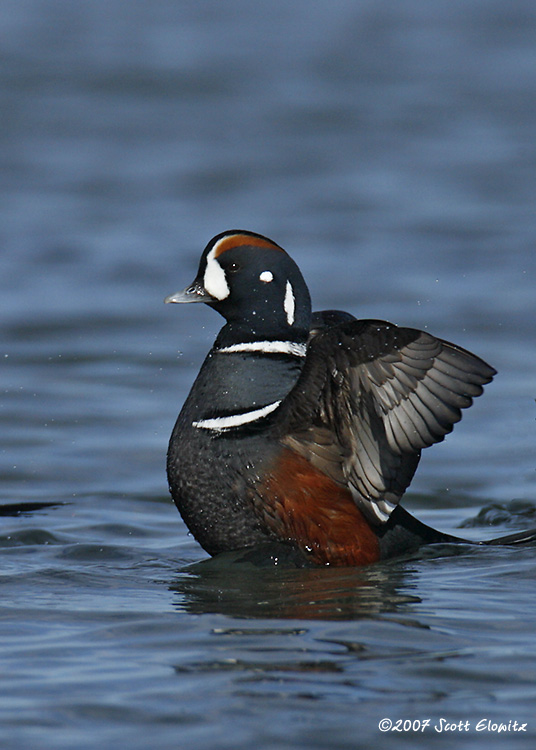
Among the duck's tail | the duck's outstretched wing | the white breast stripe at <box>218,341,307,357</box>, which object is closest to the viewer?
the duck's outstretched wing

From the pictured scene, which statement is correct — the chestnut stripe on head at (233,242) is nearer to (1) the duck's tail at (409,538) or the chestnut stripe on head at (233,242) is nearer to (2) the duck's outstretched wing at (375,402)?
(2) the duck's outstretched wing at (375,402)

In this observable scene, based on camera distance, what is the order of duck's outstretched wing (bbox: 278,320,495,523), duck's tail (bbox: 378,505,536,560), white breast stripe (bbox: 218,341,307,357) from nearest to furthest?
1. duck's outstretched wing (bbox: 278,320,495,523)
2. white breast stripe (bbox: 218,341,307,357)
3. duck's tail (bbox: 378,505,536,560)

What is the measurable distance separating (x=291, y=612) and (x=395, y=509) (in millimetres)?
1451

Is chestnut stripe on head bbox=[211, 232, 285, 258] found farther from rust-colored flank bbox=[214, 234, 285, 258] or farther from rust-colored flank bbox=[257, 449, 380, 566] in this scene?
rust-colored flank bbox=[257, 449, 380, 566]

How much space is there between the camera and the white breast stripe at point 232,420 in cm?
589

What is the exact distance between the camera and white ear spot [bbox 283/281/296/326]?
6129mm

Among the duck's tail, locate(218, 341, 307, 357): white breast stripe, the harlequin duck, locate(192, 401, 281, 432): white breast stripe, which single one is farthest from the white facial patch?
the duck's tail

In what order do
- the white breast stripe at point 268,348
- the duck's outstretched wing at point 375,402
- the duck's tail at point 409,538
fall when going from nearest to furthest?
1. the duck's outstretched wing at point 375,402
2. the white breast stripe at point 268,348
3. the duck's tail at point 409,538

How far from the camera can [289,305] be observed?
241 inches

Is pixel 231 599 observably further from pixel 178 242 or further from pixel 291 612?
pixel 178 242

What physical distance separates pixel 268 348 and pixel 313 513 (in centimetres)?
79

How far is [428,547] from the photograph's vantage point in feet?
20.8

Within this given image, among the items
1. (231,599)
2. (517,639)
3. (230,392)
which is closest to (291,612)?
(231,599)

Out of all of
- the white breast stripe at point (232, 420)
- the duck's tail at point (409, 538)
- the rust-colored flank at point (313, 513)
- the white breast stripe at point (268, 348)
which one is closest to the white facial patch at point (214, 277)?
the white breast stripe at point (268, 348)
